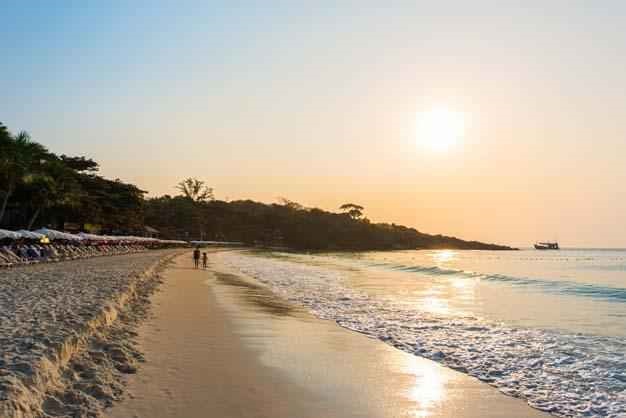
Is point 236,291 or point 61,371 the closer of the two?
point 61,371

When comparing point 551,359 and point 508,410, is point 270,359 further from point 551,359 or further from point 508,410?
point 551,359

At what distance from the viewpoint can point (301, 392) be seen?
22.8 feet

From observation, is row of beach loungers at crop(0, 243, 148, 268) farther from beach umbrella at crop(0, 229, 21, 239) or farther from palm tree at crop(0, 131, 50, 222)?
palm tree at crop(0, 131, 50, 222)

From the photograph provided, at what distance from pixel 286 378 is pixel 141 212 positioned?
2913 inches

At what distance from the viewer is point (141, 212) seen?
77.9 metres

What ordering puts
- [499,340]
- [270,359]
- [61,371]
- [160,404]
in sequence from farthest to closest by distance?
[499,340] < [270,359] < [61,371] < [160,404]

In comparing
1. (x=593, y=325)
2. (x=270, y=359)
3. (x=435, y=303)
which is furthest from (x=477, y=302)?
(x=270, y=359)

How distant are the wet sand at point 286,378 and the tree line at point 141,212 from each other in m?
35.3

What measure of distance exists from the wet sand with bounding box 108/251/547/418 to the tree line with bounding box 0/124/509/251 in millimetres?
35292

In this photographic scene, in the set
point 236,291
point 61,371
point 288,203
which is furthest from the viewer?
point 288,203

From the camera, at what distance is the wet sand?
20.2 feet

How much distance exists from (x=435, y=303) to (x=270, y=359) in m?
12.1

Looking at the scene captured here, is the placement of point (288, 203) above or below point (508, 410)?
above

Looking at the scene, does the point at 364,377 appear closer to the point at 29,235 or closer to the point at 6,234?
the point at 6,234
